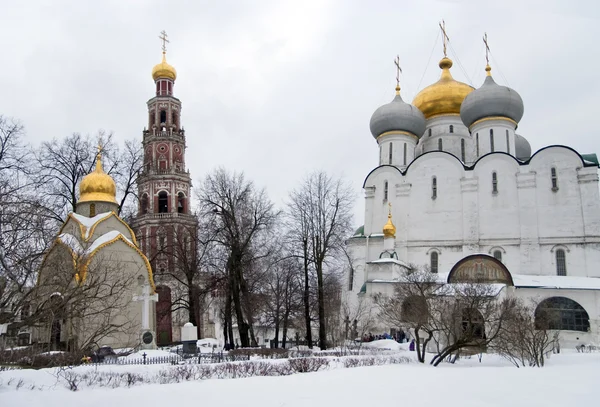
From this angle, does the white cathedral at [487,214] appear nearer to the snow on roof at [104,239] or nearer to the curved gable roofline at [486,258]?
the curved gable roofline at [486,258]

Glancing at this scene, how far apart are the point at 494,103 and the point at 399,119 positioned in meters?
5.60

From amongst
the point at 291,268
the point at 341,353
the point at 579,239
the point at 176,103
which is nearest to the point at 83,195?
the point at 291,268

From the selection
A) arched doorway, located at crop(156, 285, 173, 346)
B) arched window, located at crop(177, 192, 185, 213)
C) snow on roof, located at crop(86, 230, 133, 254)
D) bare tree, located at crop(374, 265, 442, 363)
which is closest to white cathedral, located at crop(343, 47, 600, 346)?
bare tree, located at crop(374, 265, 442, 363)

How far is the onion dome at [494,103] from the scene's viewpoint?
109 ft

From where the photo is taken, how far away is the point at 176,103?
37.6 metres

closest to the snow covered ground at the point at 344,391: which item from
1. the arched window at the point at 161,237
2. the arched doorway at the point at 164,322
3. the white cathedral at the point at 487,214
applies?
the white cathedral at the point at 487,214

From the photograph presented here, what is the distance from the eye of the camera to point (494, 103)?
109 ft

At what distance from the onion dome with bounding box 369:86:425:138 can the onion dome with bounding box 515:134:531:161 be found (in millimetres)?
8090

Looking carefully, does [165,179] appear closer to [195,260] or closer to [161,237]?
[161,237]

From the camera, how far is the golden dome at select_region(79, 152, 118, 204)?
23953 millimetres

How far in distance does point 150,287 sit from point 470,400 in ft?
48.2

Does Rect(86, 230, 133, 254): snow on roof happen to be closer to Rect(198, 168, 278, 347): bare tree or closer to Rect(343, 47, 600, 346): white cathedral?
Rect(198, 168, 278, 347): bare tree

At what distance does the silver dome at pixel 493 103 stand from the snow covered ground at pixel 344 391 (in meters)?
21.3

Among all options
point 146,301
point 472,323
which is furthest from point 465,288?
point 146,301
